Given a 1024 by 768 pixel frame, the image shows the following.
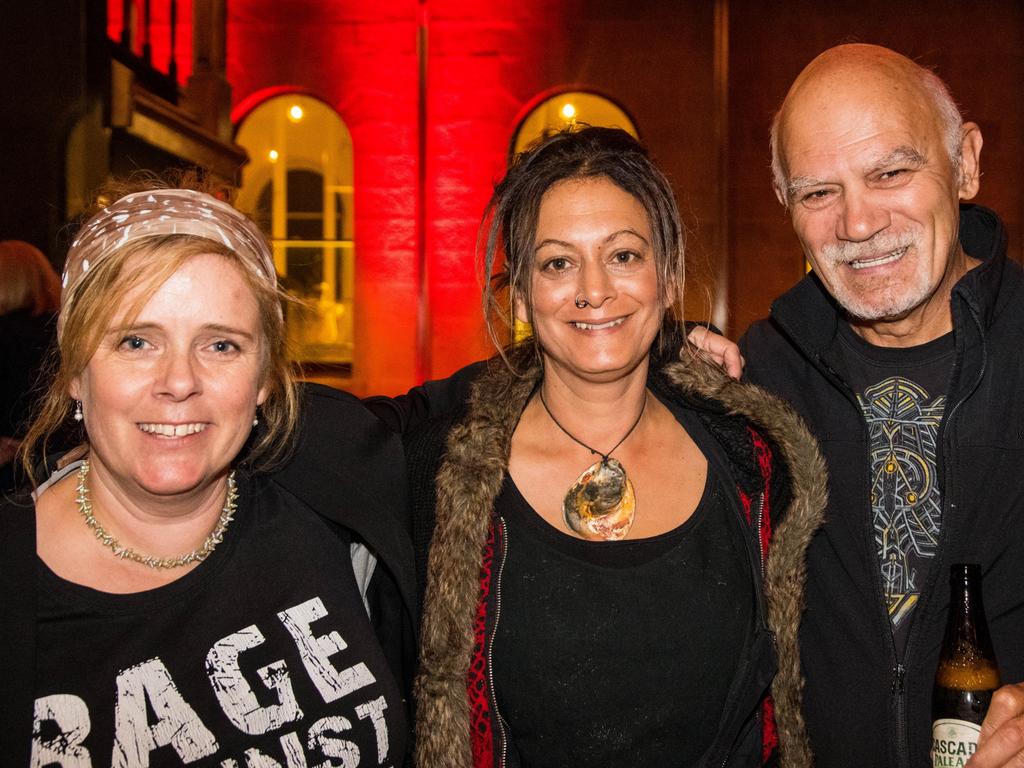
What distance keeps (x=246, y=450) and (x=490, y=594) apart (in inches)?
23.0

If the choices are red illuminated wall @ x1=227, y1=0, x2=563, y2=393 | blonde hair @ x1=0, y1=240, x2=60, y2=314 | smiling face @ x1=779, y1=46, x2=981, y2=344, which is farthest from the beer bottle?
red illuminated wall @ x1=227, y1=0, x2=563, y2=393

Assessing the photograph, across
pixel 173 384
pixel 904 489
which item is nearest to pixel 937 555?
pixel 904 489

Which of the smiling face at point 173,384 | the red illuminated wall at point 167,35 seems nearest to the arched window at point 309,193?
the red illuminated wall at point 167,35

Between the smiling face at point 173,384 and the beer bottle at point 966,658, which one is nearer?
the smiling face at point 173,384

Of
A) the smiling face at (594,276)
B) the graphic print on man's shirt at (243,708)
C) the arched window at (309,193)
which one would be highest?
the arched window at (309,193)

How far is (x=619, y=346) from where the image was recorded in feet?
6.24

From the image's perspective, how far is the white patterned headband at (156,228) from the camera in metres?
1.53

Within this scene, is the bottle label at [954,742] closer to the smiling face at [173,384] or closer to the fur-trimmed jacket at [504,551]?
the fur-trimmed jacket at [504,551]

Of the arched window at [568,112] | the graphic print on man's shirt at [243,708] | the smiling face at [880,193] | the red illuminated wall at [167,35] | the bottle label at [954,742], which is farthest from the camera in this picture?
the arched window at [568,112]

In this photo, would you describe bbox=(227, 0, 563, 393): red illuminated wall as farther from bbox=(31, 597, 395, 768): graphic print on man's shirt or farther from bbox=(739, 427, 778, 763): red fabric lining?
bbox=(31, 597, 395, 768): graphic print on man's shirt

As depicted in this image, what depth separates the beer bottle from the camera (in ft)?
5.78

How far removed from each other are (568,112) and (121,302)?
6958 mm

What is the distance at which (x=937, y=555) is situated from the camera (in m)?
1.86

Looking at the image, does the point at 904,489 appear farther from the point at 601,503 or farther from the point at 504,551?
the point at 504,551
